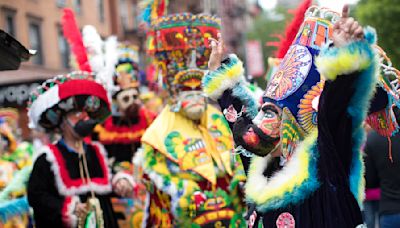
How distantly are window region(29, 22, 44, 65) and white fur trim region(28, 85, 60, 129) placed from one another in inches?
703

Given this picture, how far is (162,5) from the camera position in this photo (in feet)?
20.4

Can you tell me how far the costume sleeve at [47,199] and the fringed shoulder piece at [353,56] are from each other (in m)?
3.10

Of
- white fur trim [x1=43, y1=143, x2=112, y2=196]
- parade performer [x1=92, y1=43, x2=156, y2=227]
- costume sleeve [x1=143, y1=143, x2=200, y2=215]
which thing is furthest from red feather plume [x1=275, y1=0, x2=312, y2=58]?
parade performer [x1=92, y1=43, x2=156, y2=227]

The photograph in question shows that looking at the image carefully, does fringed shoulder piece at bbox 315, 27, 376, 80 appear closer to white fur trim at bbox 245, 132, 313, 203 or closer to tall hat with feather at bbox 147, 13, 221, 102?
white fur trim at bbox 245, 132, 313, 203

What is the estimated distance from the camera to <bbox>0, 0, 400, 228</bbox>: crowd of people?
3074 millimetres

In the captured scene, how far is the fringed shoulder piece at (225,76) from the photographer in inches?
147

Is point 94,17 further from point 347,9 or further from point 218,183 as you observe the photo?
point 347,9

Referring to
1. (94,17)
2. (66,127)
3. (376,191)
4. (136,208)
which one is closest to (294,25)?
(66,127)

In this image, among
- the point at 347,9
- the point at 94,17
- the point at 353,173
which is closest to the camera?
the point at 347,9

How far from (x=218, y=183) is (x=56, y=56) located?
19682mm

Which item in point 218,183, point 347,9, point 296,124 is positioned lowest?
point 218,183

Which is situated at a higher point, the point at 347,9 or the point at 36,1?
the point at 36,1

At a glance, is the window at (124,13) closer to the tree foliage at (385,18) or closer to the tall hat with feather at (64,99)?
the tree foliage at (385,18)

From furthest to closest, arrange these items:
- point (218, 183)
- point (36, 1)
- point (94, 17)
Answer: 1. point (94, 17)
2. point (36, 1)
3. point (218, 183)
